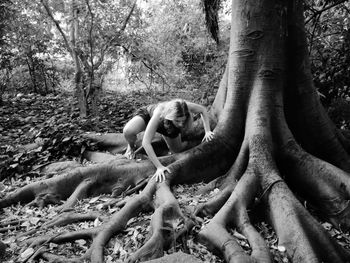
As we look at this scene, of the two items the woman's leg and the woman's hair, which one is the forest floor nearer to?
the woman's hair

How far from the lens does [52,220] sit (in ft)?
11.9

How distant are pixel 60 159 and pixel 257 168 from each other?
11.8ft

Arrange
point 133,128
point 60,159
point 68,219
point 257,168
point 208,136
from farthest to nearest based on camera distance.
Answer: point 60,159
point 133,128
point 208,136
point 257,168
point 68,219

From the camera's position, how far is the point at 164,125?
4.43 metres

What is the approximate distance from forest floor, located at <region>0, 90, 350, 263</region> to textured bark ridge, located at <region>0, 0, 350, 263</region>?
11cm

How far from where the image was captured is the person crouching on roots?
4.12 meters

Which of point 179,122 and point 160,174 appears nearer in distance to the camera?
point 160,174

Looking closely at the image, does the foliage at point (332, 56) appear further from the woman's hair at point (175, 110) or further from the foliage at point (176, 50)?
the woman's hair at point (175, 110)

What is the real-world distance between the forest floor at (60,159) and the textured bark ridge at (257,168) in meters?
0.11

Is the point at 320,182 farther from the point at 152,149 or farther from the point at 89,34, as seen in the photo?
the point at 89,34

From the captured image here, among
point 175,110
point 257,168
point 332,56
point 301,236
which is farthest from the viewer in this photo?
point 332,56

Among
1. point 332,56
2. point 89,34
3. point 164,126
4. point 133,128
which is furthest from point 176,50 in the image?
point 164,126

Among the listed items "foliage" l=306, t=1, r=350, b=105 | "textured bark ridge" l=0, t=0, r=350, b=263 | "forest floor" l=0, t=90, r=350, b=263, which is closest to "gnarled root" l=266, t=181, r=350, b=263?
"textured bark ridge" l=0, t=0, r=350, b=263

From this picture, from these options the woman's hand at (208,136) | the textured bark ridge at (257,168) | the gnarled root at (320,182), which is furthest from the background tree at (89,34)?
the gnarled root at (320,182)
